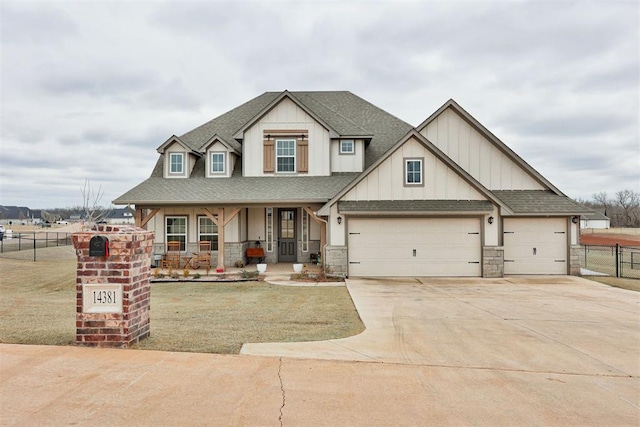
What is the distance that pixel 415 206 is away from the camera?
49.1ft

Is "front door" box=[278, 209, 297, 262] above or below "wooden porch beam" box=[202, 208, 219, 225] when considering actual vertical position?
below

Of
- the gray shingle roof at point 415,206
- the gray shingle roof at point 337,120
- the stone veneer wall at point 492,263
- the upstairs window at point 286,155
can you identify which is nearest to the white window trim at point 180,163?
the gray shingle roof at point 337,120

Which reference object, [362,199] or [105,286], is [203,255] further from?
[105,286]

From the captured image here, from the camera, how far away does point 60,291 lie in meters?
13.0

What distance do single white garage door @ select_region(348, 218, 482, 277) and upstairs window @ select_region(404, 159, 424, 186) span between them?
1.45m

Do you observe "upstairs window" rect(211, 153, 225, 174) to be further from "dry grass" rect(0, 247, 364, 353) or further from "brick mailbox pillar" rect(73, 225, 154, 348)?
"brick mailbox pillar" rect(73, 225, 154, 348)

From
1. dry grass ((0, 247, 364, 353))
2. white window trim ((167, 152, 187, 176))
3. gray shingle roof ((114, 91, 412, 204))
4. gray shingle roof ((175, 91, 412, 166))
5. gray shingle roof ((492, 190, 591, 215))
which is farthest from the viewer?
gray shingle roof ((175, 91, 412, 166))

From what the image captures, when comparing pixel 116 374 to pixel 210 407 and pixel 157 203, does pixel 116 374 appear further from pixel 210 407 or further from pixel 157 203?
pixel 157 203

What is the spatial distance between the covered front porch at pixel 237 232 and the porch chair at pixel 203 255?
0.22 meters

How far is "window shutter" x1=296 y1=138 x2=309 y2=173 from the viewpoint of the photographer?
59.3ft

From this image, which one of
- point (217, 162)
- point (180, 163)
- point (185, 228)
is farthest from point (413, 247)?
point (180, 163)

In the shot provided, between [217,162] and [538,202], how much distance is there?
1379 cm

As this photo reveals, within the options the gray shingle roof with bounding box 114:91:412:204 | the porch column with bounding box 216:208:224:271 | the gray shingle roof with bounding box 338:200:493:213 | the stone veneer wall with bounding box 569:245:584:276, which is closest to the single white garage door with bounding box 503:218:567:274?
the stone veneer wall with bounding box 569:245:584:276

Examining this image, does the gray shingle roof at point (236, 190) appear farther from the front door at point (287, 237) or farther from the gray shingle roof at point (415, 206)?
the front door at point (287, 237)
